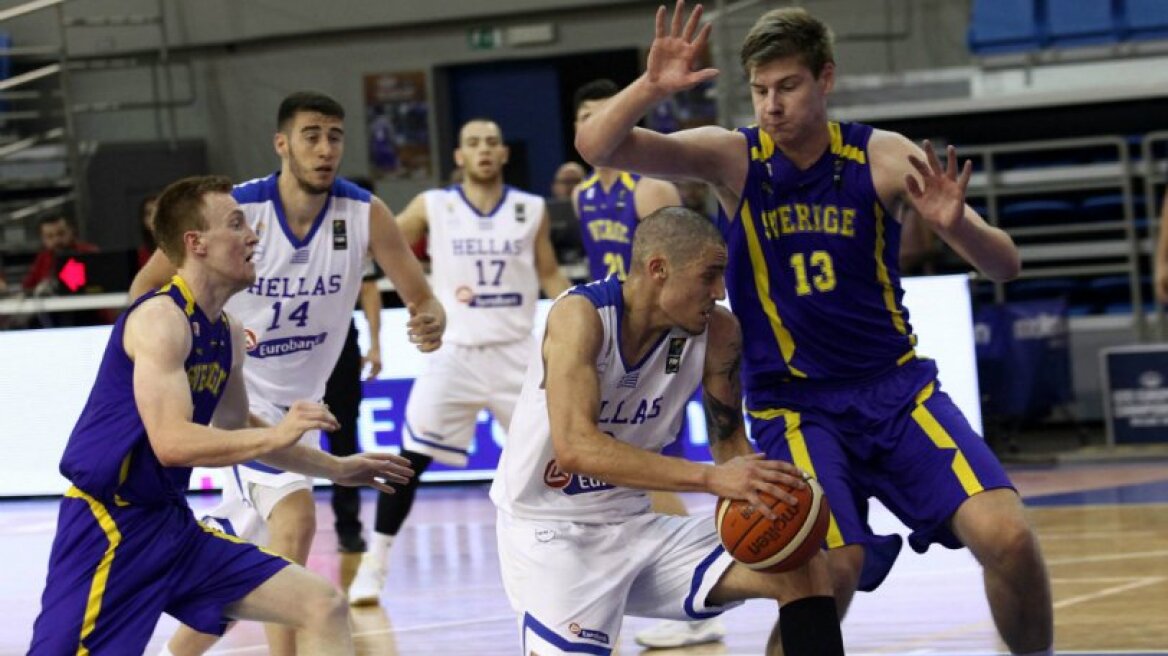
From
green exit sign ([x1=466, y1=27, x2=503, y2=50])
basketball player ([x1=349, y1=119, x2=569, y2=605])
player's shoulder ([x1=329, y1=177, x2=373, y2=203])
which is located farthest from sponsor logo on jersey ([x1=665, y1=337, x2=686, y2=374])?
green exit sign ([x1=466, y1=27, x2=503, y2=50])

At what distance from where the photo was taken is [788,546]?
4137 mm

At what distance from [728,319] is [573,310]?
480 mm

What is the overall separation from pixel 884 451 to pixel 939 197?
0.68 metres

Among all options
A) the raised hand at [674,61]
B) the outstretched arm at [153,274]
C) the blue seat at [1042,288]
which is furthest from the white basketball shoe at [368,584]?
the blue seat at [1042,288]

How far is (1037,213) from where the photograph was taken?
13320 mm

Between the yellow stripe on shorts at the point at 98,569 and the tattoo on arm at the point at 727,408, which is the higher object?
the tattoo on arm at the point at 727,408

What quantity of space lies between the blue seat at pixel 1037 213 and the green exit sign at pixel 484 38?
6044 millimetres

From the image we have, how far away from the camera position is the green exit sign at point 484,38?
17.6 metres

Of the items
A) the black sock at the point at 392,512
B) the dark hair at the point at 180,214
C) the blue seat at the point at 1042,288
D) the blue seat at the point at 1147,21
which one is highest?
the blue seat at the point at 1147,21

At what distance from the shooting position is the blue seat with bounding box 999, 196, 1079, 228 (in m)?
13.2

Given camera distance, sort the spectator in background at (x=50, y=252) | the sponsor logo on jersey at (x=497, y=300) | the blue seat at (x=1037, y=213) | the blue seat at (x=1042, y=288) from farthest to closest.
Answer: the blue seat at (x=1037, y=213)
the blue seat at (x=1042, y=288)
the spectator in background at (x=50, y=252)
the sponsor logo on jersey at (x=497, y=300)

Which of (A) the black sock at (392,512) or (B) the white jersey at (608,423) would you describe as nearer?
(B) the white jersey at (608,423)

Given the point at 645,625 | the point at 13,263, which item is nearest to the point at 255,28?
the point at 13,263

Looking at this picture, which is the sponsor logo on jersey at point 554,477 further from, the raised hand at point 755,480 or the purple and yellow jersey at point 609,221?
the purple and yellow jersey at point 609,221
